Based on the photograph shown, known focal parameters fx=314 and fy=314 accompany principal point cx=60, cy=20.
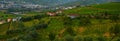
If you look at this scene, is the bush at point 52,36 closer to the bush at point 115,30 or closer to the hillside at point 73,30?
the hillside at point 73,30

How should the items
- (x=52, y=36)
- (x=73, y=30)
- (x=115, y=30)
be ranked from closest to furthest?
(x=115, y=30), (x=52, y=36), (x=73, y=30)

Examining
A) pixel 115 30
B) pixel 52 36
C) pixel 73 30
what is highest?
pixel 115 30

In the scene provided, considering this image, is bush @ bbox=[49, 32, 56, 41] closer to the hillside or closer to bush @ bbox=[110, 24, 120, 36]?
the hillside

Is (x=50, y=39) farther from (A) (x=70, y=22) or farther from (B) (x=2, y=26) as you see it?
(B) (x=2, y=26)

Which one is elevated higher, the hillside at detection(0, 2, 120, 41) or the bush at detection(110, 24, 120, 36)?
the bush at detection(110, 24, 120, 36)

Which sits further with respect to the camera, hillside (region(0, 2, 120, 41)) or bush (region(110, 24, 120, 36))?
bush (region(110, 24, 120, 36))

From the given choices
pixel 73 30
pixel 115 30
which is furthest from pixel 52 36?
pixel 115 30

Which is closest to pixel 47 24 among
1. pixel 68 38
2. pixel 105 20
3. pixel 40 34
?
pixel 40 34

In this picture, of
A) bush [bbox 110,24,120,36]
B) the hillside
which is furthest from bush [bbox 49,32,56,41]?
bush [bbox 110,24,120,36]

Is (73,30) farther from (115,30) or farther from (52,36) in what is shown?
(115,30)

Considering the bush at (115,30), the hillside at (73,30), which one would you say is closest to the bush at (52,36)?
the hillside at (73,30)

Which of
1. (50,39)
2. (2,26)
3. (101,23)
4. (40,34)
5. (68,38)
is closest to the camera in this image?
(68,38)
